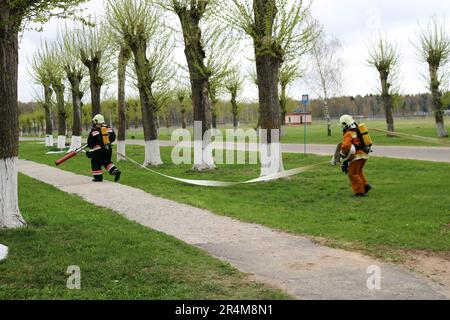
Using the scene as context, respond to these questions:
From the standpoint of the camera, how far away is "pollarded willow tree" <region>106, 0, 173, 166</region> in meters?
20.7

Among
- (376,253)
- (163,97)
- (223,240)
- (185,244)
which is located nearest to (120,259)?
(185,244)

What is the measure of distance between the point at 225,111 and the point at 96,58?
61151 millimetres

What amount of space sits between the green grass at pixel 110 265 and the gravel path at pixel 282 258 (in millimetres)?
338

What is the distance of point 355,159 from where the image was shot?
10.7 metres

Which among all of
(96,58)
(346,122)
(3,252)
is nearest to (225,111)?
(96,58)

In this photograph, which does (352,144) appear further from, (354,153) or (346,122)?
(346,122)

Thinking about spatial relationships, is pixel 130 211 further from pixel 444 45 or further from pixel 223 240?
pixel 444 45

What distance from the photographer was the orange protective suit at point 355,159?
10.7m

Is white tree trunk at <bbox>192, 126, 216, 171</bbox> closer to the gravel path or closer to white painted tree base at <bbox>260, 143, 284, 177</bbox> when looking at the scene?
white painted tree base at <bbox>260, 143, 284, 177</bbox>

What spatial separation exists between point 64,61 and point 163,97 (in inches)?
503

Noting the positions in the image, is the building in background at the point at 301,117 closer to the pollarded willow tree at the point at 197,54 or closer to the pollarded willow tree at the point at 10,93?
the pollarded willow tree at the point at 197,54

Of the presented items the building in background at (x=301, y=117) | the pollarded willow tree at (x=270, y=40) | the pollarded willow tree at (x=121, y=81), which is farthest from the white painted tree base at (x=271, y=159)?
the pollarded willow tree at (x=121, y=81)

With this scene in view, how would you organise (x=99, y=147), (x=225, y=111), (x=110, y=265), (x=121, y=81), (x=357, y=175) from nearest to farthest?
(x=110, y=265) → (x=357, y=175) → (x=99, y=147) → (x=121, y=81) → (x=225, y=111)
